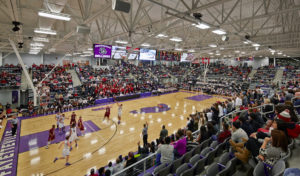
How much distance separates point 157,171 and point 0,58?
35455 millimetres

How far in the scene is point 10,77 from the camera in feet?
60.0

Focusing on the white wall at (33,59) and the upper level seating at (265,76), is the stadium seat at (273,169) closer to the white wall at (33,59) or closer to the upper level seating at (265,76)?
the upper level seating at (265,76)

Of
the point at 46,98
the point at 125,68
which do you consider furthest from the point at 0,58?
the point at 125,68

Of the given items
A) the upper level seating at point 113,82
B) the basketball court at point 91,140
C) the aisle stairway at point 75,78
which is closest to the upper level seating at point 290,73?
the upper level seating at point 113,82

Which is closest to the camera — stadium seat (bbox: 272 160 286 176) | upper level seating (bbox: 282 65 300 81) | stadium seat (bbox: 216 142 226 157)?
stadium seat (bbox: 272 160 286 176)

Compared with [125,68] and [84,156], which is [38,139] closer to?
[84,156]

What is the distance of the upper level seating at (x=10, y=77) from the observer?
16812 mm

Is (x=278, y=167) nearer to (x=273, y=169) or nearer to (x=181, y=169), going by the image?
(x=273, y=169)

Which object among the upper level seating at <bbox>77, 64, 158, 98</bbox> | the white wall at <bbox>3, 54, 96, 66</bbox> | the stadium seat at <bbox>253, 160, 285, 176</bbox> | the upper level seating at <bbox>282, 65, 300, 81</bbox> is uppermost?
the white wall at <bbox>3, 54, 96, 66</bbox>

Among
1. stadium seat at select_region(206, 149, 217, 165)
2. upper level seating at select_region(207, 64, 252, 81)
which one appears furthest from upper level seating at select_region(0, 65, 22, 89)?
upper level seating at select_region(207, 64, 252, 81)

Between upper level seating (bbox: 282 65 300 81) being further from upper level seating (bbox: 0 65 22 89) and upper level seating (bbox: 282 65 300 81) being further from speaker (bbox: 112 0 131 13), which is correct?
upper level seating (bbox: 0 65 22 89)

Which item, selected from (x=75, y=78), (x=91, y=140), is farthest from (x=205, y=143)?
(x=75, y=78)

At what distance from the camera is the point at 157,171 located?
3697 mm

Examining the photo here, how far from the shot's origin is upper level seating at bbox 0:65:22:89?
55.2 feet
